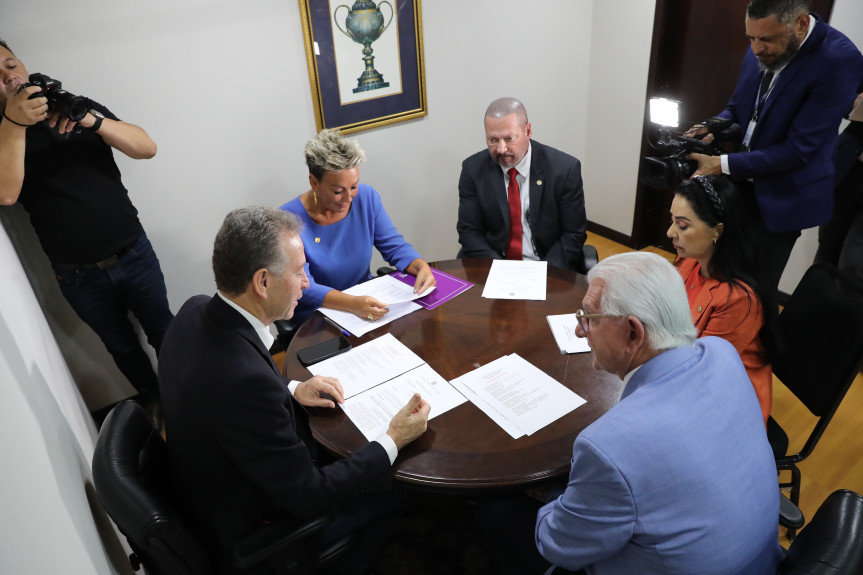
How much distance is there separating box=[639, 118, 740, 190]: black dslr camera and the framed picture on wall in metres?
1.35

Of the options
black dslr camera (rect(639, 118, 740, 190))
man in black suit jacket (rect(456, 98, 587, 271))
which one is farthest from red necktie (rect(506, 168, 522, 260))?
black dslr camera (rect(639, 118, 740, 190))

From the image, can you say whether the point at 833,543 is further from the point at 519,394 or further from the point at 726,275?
the point at 726,275

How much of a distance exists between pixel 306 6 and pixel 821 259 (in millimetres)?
2824

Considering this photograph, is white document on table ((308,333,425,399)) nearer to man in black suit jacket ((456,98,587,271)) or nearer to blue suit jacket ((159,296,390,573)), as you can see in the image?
blue suit jacket ((159,296,390,573))

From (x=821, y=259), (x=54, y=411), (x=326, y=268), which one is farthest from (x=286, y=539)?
(x=821, y=259)

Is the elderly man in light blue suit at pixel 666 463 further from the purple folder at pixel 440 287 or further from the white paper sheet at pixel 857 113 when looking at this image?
the white paper sheet at pixel 857 113

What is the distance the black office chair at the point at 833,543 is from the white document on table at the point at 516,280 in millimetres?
1105

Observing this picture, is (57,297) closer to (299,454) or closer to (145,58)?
(145,58)

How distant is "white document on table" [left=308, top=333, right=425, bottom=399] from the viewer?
1.66 meters

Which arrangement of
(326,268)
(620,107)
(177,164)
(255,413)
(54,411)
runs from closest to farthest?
(255,413), (54,411), (326,268), (177,164), (620,107)

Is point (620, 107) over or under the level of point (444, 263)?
over

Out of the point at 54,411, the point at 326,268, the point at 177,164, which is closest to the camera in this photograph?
the point at 54,411

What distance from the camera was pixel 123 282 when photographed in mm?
2377

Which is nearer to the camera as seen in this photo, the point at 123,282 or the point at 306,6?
the point at 123,282
